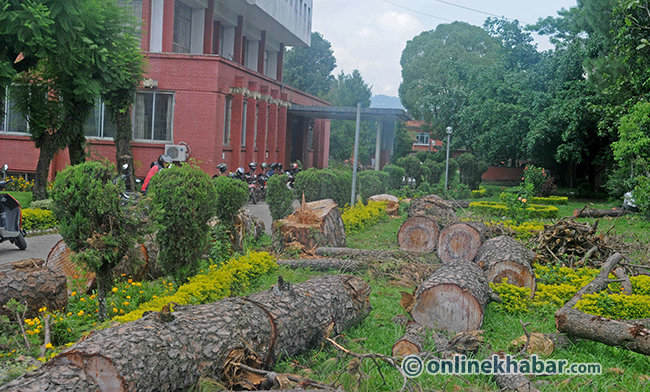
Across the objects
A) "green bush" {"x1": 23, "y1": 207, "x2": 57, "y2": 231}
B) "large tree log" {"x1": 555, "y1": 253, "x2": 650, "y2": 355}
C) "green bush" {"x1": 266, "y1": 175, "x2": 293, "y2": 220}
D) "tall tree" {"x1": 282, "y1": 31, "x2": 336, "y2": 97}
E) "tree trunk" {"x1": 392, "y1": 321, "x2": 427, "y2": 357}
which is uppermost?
"tall tree" {"x1": 282, "y1": 31, "x2": 336, "y2": 97}

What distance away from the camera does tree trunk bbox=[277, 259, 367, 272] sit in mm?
8828

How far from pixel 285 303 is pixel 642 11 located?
55.1 ft

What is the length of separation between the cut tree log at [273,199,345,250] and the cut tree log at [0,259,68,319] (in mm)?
4310

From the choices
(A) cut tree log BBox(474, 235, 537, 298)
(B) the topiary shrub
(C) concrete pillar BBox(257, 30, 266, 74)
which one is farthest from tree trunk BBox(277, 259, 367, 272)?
(C) concrete pillar BBox(257, 30, 266, 74)

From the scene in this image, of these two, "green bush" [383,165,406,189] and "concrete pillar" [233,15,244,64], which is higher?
"concrete pillar" [233,15,244,64]

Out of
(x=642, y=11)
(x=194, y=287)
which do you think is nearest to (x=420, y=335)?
(x=194, y=287)

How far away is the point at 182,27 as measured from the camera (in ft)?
78.5

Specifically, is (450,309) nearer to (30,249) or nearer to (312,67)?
(30,249)

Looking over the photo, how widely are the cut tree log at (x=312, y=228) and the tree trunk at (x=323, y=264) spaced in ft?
2.87

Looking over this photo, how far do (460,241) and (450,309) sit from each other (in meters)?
3.99

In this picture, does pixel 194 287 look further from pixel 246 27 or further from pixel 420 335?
pixel 246 27

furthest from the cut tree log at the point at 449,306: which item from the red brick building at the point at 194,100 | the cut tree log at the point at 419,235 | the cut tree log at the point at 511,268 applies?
the red brick building at the point at 194,100

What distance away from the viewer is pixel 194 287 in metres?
6.24

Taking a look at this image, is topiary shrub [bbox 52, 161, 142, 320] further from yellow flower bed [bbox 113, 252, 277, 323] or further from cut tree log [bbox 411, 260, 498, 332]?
cut tree log [bbox 411, 260, 498, 332]
